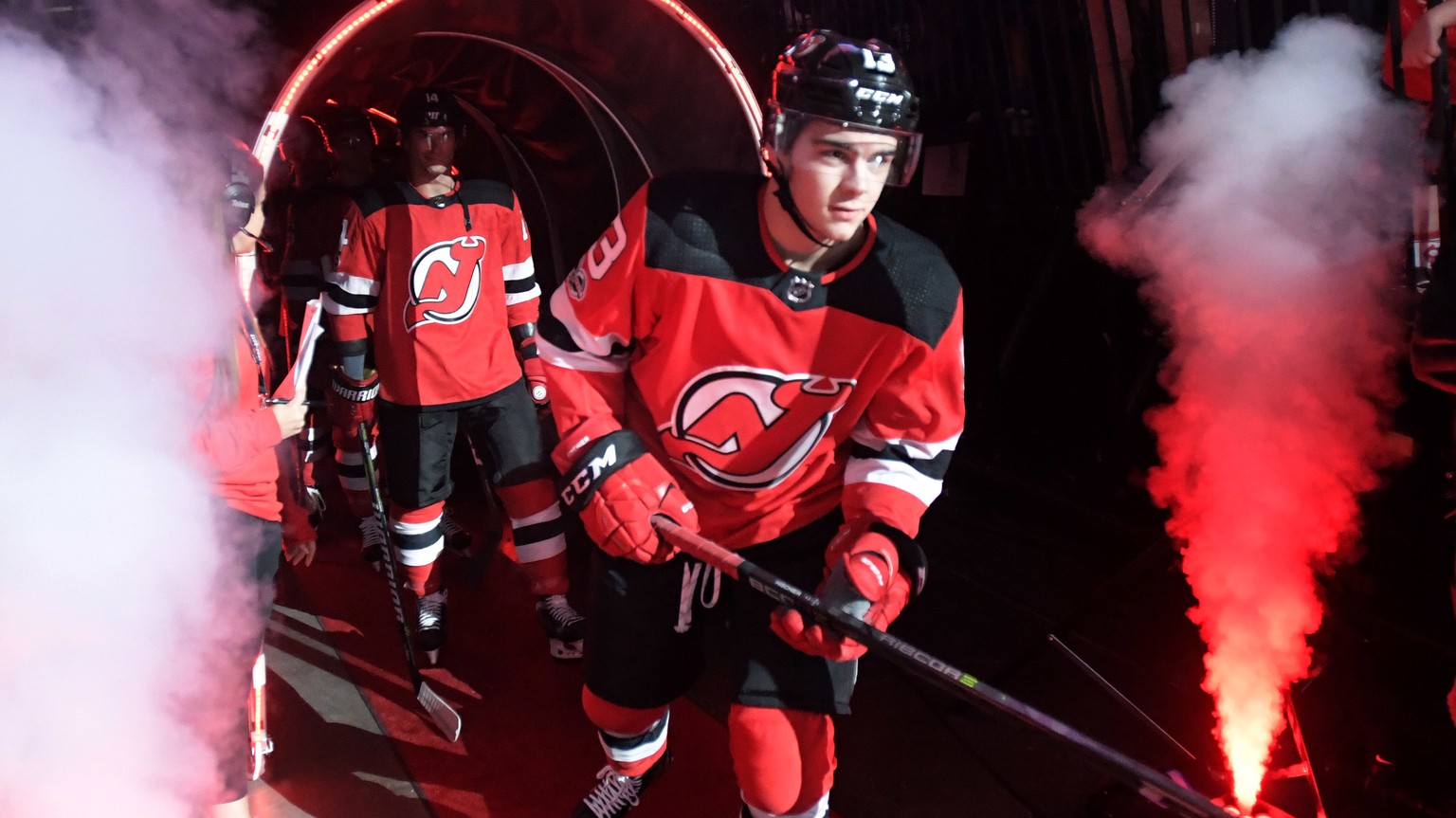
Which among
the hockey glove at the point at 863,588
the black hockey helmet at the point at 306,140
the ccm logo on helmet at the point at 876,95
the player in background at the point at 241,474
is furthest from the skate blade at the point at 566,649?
the black hockey helmet at the point at 306,140

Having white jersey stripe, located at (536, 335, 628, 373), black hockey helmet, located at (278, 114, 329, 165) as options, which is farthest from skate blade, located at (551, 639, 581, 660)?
black hockey helmet, located at (278, 114, 329, 165)

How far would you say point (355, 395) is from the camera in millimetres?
3531

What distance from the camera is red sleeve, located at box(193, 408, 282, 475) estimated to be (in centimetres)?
218

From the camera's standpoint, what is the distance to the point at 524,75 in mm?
4855

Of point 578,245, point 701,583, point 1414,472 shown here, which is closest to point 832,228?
point 701,583

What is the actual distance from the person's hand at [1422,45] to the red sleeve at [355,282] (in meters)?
3.12

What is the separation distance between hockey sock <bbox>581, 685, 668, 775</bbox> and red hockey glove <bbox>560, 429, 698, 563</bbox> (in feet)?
1.50

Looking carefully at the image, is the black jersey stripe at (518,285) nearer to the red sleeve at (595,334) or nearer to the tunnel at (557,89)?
the tunnel at (557,89)

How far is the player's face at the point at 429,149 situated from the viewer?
11.2 ft

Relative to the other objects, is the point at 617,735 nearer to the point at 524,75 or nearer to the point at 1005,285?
the point at 1005,285

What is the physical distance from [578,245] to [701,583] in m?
3.68

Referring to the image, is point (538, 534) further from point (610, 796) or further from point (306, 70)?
point (306, 70)

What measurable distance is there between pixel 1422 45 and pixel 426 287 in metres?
3.04

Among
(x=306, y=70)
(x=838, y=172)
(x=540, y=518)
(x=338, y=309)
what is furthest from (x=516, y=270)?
(x=838, y=172)
